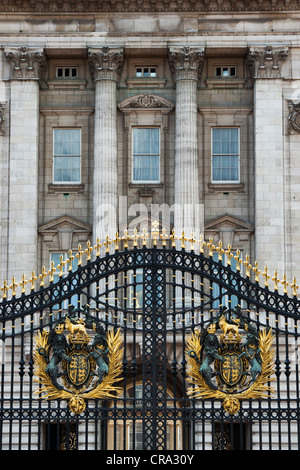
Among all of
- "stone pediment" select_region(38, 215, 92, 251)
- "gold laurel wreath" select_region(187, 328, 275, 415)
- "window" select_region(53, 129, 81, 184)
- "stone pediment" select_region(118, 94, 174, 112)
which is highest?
"stone pediment" select_region(118, 94, 174, 112)

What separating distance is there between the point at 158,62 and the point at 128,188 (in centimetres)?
494

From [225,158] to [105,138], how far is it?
4597mm

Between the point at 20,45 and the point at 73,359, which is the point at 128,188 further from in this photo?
the point at 73,359

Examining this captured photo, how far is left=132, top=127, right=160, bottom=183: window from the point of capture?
44875mm

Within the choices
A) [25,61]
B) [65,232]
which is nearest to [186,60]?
[25,61]

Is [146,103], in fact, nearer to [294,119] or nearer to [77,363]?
[294,119]

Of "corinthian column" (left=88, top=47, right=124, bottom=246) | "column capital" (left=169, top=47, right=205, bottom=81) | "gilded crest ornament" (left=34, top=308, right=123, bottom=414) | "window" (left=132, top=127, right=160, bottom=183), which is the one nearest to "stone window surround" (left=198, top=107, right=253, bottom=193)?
"column capital" (left=169, top=47, right=205, bottom=81)

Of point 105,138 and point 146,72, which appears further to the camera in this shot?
point 146,72

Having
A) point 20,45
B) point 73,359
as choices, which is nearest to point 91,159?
point 20,45

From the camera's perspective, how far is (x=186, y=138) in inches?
1720

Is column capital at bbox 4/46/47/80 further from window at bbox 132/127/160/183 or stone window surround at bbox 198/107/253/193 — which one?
stone window surround at bbox 198/107/253/193

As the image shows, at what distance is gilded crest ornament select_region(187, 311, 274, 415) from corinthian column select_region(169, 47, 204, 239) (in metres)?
18.7

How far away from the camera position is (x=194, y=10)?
146 ft
